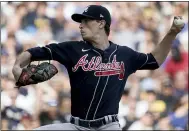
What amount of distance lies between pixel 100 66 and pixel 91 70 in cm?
9

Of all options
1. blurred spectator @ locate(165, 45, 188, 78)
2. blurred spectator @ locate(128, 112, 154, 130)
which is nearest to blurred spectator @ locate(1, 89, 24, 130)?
blurred spectator @ locate(128, 112, 154, 130)

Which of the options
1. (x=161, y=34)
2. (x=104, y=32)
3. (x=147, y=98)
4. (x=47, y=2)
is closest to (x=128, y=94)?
(x=147, y=98)

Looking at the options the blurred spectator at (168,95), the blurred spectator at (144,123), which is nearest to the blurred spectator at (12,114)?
the blurred spectator at (144,123)

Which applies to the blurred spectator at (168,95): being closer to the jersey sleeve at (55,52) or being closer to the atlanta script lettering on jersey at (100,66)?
the atlanta script lettering on jersey at (100,66)

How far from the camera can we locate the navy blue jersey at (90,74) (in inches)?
170

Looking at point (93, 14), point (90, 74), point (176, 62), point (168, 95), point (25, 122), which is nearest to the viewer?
point (90, 74)

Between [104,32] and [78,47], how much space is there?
0.32m

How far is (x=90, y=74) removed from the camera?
436 cm

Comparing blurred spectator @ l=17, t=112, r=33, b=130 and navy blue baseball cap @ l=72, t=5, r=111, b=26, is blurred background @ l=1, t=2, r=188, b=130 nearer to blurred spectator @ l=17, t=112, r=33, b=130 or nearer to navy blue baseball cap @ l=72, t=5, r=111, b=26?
blurred spectator @ l=17, t=112, r=33, b=130

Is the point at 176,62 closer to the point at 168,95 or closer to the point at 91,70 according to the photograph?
the point at 168,95

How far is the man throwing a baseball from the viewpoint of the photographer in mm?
4320

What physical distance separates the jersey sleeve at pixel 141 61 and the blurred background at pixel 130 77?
366 centimetres

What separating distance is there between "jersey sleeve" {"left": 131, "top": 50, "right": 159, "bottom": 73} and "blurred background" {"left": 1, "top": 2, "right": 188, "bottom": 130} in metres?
3.66

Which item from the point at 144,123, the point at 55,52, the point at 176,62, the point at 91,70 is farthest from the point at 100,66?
the point at 176,62
